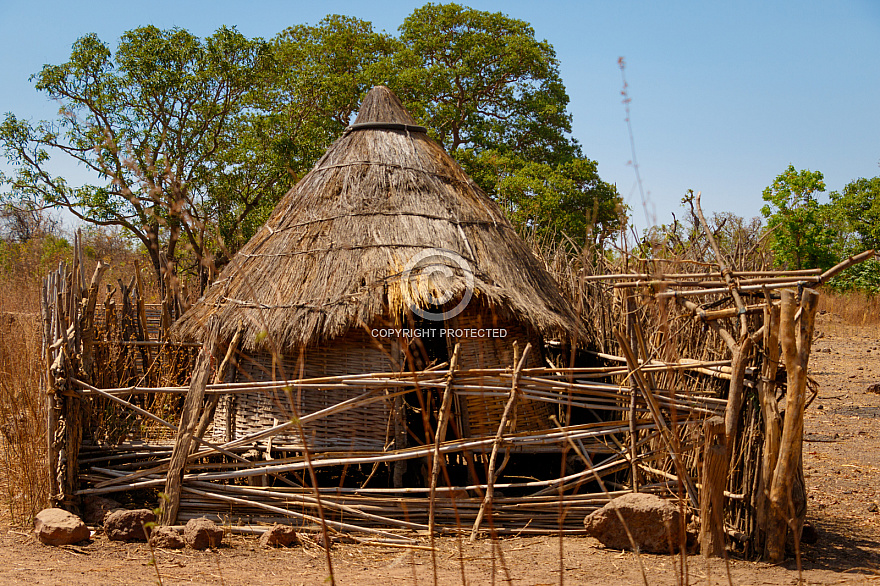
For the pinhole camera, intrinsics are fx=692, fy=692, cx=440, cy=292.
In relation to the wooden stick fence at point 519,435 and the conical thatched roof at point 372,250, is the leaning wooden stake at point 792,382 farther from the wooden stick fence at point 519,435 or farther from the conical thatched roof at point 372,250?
the conical thatched roof at point 372,250

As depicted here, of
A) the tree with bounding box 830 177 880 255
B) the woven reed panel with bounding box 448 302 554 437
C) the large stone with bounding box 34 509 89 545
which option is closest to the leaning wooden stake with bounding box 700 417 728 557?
the woven reed panel with bounding box 448 302 554 437

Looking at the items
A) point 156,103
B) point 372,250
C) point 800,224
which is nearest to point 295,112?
point 156,103

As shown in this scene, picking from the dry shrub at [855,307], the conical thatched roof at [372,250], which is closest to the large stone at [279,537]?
the conical thatched roof at [372,250]

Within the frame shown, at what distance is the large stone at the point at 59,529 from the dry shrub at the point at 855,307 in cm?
1698

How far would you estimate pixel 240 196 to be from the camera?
12.9m

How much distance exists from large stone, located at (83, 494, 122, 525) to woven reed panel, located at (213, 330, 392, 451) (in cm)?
104

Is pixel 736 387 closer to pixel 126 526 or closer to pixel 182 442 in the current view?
pixel 182 442

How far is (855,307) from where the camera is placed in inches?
684

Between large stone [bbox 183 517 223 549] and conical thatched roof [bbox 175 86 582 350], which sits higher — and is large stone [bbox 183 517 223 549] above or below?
below

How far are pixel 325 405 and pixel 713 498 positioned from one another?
2927 mm

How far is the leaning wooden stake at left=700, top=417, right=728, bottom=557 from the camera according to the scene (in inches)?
163

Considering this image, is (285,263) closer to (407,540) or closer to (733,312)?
(407,540)

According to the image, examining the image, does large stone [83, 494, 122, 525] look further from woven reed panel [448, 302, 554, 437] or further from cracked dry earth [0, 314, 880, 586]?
woven reed panel [448, 302, 554, 437]

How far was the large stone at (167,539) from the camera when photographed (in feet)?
14.7
